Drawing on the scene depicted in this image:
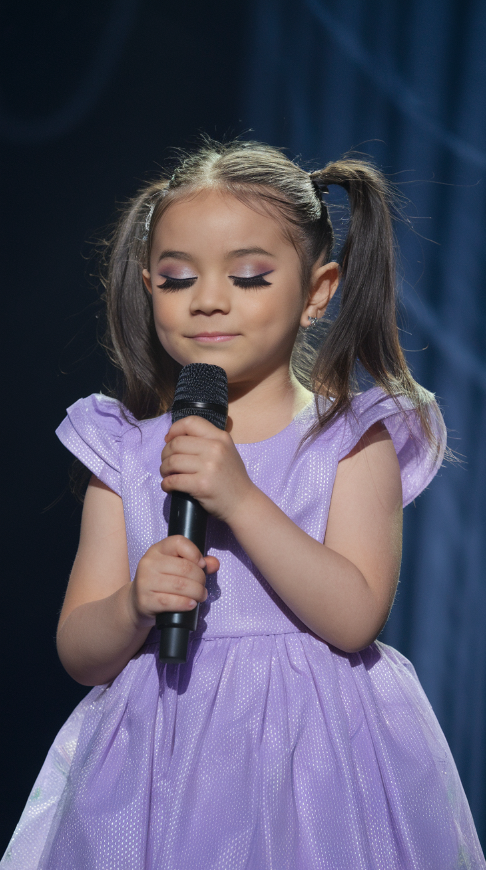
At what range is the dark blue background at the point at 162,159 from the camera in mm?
1547

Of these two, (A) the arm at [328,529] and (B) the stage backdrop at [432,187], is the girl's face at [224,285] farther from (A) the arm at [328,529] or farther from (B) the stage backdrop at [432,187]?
(B) the stage backdrop at [432,187]

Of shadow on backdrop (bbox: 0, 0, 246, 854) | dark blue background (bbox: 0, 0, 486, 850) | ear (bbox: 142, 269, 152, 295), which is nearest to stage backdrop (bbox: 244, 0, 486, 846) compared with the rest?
dark blue background (bbox: 0, 0, 486, 850)

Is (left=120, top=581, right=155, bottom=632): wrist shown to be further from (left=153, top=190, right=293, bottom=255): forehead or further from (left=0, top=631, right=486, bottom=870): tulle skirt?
(left=153, top=190, right=293, bottom=255): forehead

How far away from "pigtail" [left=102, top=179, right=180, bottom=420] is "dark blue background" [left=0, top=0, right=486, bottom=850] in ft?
1.67

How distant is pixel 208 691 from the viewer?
769 millimetres

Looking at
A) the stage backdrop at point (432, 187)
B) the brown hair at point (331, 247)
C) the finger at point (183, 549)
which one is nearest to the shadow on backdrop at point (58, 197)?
the stage backdrop at point (432, 187)

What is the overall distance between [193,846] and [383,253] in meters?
0.68

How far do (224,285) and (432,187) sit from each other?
0.91 metres

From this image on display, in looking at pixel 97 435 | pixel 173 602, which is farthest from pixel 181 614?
pixel 97 435

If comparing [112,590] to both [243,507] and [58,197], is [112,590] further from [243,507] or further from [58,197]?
[58,197]

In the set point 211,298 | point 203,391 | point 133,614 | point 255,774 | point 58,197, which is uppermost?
point 58,197

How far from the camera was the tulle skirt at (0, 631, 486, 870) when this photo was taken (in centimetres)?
67

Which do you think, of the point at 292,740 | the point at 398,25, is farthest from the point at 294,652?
the point at 398,25

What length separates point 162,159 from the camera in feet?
5.25
